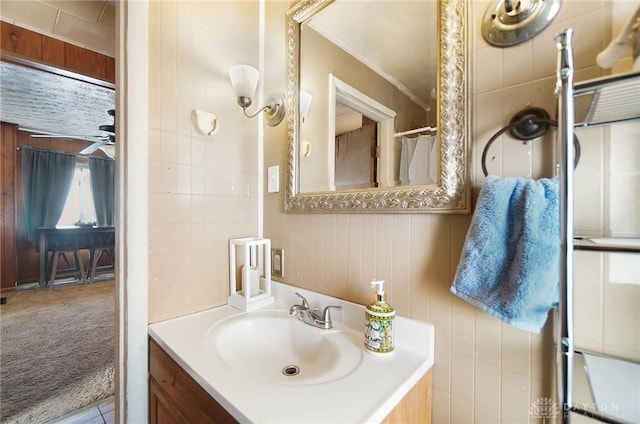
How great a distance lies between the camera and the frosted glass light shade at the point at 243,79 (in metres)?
0.96

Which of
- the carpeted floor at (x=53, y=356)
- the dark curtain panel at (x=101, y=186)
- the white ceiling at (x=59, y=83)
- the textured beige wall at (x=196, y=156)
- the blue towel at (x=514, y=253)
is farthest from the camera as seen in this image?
the dark curtain panel at (x=101, y=186)

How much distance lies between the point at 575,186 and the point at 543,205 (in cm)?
9

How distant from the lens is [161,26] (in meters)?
0.88

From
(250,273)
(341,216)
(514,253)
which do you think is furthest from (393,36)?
(250,273)

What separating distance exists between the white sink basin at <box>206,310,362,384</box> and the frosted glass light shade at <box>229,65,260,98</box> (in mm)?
841

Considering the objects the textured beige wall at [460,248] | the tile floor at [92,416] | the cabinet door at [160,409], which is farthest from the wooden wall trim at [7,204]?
the textured beige wall at [460,248]

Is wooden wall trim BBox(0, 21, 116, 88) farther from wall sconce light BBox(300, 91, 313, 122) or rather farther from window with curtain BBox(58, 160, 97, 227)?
window with curtain BBox(58, 160, 97, 227)

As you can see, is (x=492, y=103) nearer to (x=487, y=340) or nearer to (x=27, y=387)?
(x=487, y=340)

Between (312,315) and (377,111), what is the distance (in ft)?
2.26

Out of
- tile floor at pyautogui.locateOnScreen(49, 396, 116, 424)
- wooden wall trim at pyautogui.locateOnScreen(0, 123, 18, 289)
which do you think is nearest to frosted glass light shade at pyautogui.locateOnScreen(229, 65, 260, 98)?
tile floor at pyautogui.locateOnScreen(49, 396, 116, 424)

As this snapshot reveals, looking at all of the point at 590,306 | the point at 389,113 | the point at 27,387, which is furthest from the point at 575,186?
the point at 27,387

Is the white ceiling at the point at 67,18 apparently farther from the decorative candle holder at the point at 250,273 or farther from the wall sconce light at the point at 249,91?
the decorative candle holder at the point at 250,273

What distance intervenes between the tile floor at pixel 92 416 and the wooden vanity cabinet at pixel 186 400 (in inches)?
31.8

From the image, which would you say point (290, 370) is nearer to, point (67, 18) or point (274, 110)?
point (274, 110)
